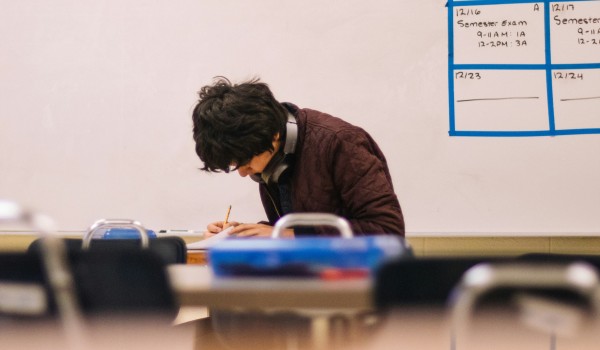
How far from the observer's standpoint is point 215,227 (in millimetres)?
2217

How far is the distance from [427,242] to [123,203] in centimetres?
138

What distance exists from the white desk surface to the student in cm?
86

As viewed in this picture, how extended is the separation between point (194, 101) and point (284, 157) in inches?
38.1

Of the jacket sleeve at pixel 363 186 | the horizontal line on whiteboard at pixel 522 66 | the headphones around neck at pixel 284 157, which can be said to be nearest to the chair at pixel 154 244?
the headphones around neck at pixel 284 157

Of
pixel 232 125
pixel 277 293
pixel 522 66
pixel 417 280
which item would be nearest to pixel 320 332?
pixel 277 293

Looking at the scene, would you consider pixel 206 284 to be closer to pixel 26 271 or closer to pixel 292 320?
pixel 26 271

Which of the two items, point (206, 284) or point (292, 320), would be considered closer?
point (206, 284)

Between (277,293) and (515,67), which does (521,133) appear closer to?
(515,67)

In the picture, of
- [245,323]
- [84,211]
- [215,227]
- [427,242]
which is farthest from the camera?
[84,211]

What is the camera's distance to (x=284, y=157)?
2094 mm

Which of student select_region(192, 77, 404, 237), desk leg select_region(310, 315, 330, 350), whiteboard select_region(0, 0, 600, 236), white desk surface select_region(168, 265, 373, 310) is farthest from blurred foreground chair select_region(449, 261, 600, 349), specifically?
whiteboard select_region(0, 0, 600, 236)

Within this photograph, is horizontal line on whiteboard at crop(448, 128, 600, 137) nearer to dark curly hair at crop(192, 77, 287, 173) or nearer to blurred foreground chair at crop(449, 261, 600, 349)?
dark curly hair at crop(192, 77, 287, 173)

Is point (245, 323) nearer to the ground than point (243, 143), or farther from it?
nearer to the ground

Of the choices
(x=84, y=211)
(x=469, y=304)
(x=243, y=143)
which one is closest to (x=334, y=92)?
(x=243, y=143)
